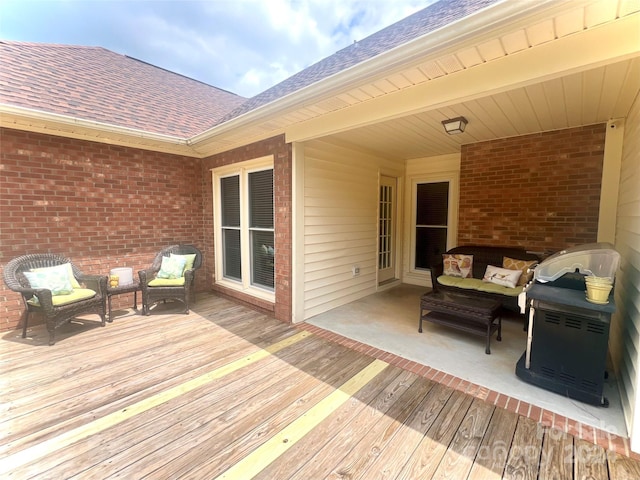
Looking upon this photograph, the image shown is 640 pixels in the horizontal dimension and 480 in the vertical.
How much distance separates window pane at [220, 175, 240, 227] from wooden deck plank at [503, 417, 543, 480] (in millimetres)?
4600

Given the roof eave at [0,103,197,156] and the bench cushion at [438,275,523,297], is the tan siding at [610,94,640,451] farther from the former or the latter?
the roof eave at [0,103,197,156]

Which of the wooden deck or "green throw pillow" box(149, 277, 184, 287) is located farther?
"green throw pillow" box(149, 277, 184, 287)

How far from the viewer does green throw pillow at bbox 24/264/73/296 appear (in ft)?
11.4

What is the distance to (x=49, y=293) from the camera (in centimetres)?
324

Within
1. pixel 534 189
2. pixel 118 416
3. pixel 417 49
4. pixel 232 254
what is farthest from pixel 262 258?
pixel 534 189

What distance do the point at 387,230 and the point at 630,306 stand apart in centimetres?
390

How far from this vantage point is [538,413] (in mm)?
2145

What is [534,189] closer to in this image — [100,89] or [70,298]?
[70,298]

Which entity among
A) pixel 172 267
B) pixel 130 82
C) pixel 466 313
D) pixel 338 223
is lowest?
pixel 466 313

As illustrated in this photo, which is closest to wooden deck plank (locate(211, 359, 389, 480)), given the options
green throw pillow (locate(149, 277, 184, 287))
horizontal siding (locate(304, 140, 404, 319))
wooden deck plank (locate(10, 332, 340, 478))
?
wooden deck plank (locate(10, 332, 340, 478))

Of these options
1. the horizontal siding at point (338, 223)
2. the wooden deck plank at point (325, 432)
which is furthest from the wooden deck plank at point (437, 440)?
the horizontal siding at point (338, 223)

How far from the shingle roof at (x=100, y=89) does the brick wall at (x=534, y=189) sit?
515cm

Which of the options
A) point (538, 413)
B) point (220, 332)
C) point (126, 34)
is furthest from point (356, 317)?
point (126, 34)

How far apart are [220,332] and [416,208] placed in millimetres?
4672
